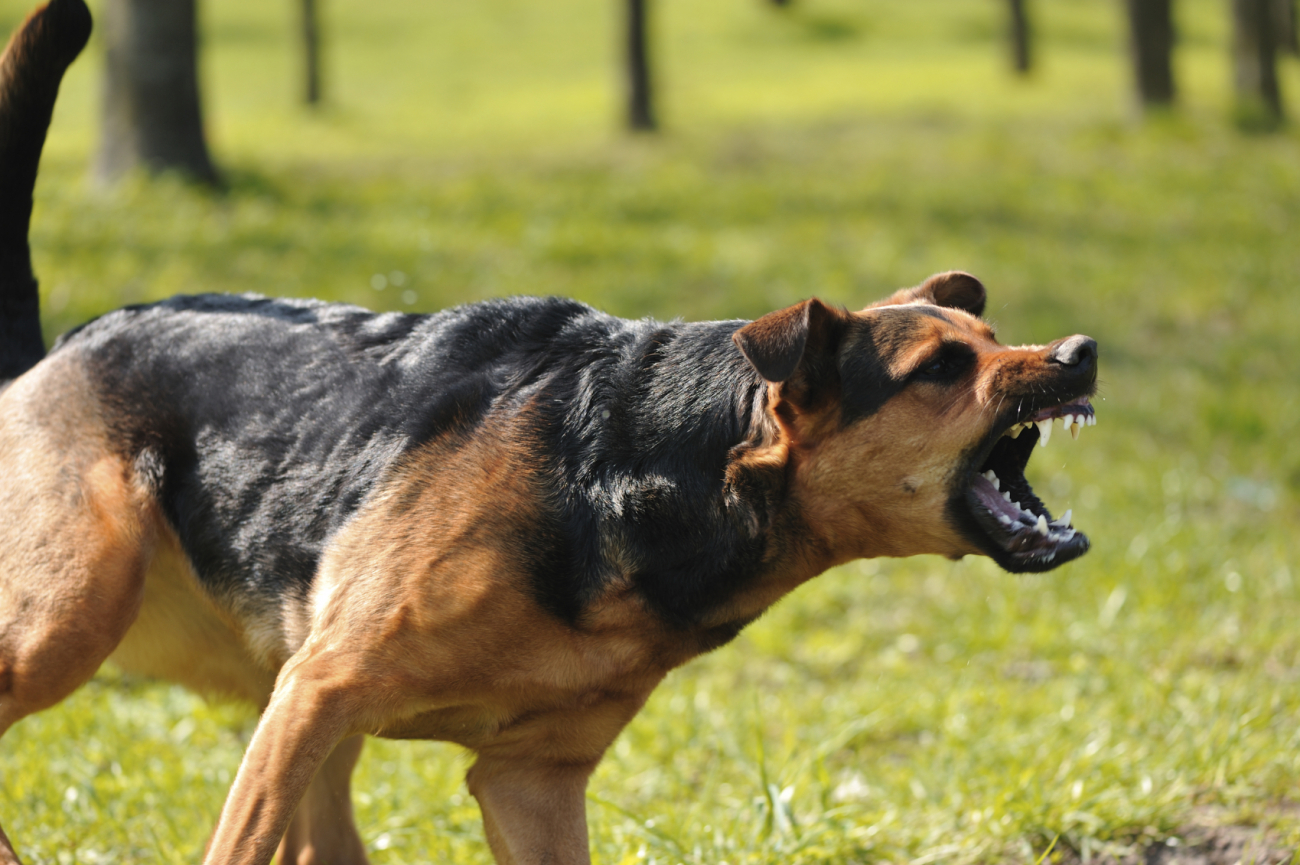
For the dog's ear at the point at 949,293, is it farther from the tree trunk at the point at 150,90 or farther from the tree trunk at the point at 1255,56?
the tree trunk at the point at 1255,56

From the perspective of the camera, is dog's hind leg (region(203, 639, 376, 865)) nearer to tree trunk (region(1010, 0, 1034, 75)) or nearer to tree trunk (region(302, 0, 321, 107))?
tree trunk (region(302, 0, 321, 107))

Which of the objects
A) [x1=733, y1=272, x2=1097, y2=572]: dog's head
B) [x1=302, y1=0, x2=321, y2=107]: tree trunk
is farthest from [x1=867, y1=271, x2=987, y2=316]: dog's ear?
[x1=302, y1=0, x2=321, y2=107]: tree trunk

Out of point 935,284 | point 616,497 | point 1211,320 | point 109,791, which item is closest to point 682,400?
point 616,497

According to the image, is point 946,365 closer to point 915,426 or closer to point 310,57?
point 915,426

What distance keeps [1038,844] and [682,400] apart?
199 centimetres

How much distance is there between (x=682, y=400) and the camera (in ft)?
11.3

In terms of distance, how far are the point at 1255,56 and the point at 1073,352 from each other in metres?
18.0

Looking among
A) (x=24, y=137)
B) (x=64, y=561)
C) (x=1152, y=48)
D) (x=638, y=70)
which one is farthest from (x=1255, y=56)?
(x=64, y=561)

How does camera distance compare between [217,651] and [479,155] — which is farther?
[479,155]

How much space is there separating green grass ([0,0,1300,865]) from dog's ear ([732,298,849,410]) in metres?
1.60

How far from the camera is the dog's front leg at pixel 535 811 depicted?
139 inches

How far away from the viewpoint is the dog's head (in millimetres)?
3238

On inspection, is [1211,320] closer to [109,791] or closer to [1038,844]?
[1038,844]

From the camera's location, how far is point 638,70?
17.8m
